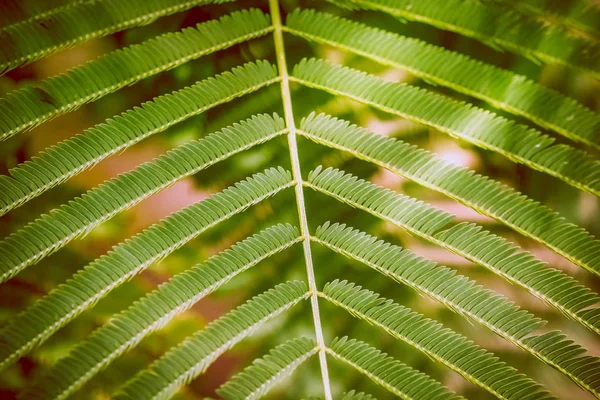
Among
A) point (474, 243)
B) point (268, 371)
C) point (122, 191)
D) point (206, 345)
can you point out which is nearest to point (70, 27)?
point (122, 191)

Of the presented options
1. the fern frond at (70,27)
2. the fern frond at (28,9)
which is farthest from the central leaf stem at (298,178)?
the fern frond at (28,9)

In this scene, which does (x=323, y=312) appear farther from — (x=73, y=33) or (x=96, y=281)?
(x=73, y=33)

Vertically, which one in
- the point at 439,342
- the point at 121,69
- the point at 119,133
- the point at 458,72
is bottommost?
the point at 439,342

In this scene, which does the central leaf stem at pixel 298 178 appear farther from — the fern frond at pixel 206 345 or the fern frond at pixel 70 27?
the fern frond at pixel 70 27

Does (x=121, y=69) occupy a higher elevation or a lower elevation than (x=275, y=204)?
higher

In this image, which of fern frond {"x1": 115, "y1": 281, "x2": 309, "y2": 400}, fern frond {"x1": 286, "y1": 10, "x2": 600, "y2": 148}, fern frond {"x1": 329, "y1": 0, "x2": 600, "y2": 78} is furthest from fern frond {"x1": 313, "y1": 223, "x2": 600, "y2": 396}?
fern frond {"x1": 329, "y1": 0, "x2": 600, "y2": 78}

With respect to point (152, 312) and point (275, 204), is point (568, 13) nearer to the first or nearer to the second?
point (275, 204)

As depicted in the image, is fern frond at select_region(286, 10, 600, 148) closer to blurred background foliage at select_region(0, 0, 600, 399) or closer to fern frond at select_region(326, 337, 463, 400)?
blurred background foliage at select_region(0, 0, 600, 399)

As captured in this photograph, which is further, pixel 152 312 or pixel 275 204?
pixel 275 204
